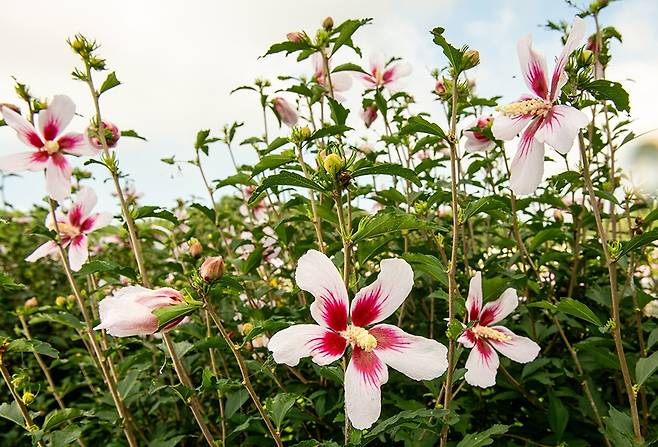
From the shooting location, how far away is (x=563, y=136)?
1039 millimetres

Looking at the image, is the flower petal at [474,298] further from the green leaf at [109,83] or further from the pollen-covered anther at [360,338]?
the green leaf at [109,83]

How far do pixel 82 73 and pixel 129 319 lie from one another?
90cm

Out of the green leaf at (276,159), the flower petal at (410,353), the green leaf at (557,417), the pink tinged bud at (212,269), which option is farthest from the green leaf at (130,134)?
the green leaf at (557,417)

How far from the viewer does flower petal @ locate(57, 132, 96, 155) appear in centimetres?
168

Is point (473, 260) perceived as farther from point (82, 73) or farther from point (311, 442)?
point (82, 73)

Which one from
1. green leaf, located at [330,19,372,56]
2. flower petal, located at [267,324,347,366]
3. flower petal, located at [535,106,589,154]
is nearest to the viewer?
flower petal, located at [267,324,347,366]

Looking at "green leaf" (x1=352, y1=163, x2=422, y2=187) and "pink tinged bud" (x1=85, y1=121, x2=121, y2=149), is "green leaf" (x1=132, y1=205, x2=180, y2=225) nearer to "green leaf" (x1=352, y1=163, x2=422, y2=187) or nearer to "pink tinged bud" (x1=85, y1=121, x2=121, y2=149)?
"pink tinged bud" (x1=85, y1=121, x2=121, y2=149)

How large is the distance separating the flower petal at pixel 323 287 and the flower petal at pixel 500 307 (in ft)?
1.71

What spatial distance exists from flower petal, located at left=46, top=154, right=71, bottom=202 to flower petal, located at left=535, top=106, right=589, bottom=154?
134cm

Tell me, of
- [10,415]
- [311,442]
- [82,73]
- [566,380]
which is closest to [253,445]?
[10,415]

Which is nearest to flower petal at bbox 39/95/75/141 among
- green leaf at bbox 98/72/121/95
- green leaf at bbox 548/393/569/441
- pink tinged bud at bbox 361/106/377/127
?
green leaf at bbox 98/72/121/95

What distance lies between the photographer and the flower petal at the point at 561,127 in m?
1.01

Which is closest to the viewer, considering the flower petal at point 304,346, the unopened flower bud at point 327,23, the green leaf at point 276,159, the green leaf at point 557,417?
the flower petal at point 304,346

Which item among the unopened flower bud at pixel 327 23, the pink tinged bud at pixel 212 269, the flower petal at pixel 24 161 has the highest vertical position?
the unopened flower bud at pixel 327 23
